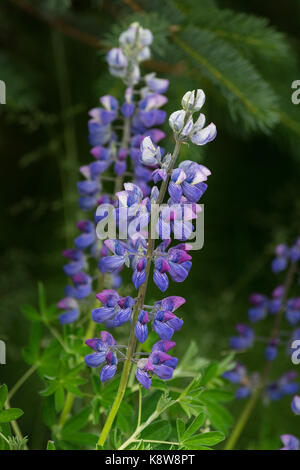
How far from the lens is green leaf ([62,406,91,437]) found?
87 centimetres

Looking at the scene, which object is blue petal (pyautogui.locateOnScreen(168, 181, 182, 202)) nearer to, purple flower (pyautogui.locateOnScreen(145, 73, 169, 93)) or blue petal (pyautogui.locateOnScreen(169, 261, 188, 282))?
blue petal (pyautogui.locateOnScreen(169, 261, 188, 282))

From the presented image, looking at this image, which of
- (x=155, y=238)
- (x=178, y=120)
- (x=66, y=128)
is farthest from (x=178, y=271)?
(x=66, y=128)

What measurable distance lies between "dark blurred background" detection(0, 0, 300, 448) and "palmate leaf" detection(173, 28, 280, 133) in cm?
5

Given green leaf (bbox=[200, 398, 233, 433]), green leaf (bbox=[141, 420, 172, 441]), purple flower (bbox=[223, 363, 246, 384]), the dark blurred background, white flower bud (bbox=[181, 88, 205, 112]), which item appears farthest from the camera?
the dark blurred background

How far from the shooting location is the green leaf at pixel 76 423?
869 mm

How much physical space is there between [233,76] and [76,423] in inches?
22.9

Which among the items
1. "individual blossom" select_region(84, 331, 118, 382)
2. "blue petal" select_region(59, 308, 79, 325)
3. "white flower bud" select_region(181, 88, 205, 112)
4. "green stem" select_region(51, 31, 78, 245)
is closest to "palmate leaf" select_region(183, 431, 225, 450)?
"individual blossom" select_region(84, 331, 118, 382)

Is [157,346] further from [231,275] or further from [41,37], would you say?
[41,37]

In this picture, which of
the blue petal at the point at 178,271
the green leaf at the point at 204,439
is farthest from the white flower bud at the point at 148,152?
the green leaf at the point at 204,439

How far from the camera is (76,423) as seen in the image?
874 mm

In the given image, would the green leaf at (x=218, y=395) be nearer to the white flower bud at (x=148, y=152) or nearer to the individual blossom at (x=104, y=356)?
the individual blossom at (x=104, y=356)

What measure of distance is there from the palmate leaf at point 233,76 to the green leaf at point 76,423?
20.0 inches

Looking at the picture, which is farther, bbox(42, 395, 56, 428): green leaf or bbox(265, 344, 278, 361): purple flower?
bbox(265, 344, 278, 361): purple flower
